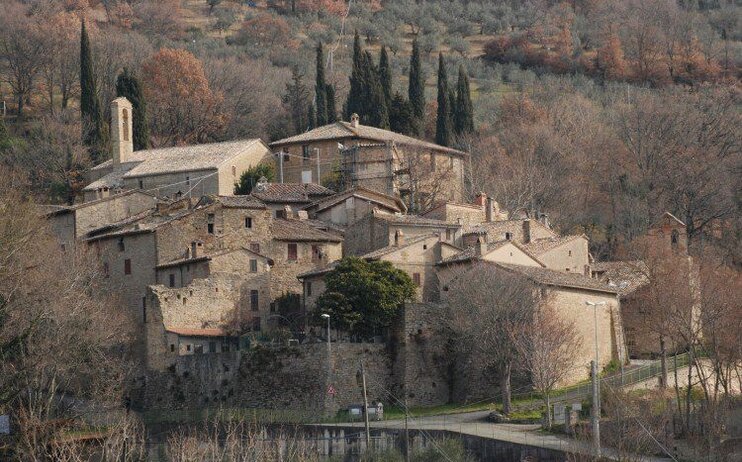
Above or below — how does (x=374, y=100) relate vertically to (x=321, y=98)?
below

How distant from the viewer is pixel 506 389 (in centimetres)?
7469

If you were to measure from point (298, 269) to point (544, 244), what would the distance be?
40.2ft

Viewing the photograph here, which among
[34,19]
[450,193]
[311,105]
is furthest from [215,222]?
[34,19]

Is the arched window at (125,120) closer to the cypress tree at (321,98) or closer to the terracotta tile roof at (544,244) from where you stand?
the cypress tree at (321,98)

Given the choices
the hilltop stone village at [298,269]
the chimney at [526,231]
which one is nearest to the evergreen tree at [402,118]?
the hilltop stone village at [298,269]

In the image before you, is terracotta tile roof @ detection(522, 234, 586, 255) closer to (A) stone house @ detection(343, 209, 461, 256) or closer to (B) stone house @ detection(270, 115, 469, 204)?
(A) stone house @ detection(343, 209, 461, 256)

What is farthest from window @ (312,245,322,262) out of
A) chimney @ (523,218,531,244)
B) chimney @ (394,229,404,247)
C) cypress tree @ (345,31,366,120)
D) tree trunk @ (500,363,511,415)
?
cypress tree @ (345,31,366,120)

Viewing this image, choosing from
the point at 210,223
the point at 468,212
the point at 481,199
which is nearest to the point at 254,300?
the point at 210,223

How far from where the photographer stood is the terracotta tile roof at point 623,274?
8638cm

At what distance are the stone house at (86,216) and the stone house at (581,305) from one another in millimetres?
18761

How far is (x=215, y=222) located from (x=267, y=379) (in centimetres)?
1124

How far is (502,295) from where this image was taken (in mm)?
78062

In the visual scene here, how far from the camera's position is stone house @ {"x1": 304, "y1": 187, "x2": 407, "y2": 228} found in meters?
93.6

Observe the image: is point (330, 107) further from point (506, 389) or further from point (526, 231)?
point (506, 389)
